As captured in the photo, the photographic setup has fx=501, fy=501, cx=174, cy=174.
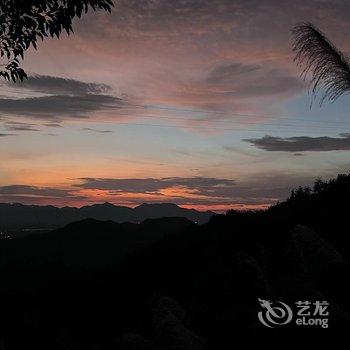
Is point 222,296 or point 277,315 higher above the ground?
point 277,315

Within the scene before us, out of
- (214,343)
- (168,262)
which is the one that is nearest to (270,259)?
(214,343)

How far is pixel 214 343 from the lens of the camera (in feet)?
24.9

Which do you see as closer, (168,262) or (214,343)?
(214,343)

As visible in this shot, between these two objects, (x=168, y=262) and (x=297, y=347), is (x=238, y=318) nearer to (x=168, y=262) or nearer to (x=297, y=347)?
(x=297, y=347)

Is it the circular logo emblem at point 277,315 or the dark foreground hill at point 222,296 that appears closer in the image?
the dark foreground hill at point 222,296

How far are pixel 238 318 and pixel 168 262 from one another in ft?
43.6

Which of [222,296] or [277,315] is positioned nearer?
[277,315]

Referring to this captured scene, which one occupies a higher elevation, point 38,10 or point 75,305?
point 38,10

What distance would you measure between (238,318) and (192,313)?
1658 millimetres

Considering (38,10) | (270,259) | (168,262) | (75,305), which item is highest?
(38,10)

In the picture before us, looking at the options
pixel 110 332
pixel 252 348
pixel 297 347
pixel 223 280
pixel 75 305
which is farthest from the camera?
pixel 75 305

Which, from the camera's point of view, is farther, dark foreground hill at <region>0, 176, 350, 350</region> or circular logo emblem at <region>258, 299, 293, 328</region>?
circular logo emblem at <region>258, 299, 293, 328</region>

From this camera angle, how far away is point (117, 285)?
21.2 m

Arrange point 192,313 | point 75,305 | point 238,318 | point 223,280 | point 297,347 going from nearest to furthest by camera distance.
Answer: point 297,347
point 238,318
point 192,313
point 223,280
point 75,305
